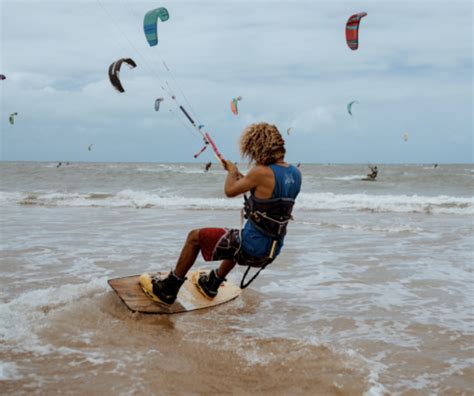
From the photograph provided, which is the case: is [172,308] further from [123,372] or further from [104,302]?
[123,372]

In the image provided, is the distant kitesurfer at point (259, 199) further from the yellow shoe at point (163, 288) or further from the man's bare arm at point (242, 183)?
the yellow shoe at point (163, 288)

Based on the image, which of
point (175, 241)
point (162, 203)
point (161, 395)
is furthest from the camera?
point (162, 203)

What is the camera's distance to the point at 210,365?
3.52 meters

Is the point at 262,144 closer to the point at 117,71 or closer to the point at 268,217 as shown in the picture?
the point at 268,217

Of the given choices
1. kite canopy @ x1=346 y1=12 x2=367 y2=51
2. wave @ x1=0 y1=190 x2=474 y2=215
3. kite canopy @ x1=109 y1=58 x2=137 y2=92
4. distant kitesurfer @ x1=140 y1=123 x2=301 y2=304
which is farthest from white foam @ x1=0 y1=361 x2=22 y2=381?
wave @ x1=0 y1=190 x2=474 y2=215

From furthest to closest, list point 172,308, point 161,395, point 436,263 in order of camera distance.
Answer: point 436,263, point 172,308, point 161,395

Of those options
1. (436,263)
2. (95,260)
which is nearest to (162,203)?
(95,260)

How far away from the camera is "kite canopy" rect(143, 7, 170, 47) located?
26.1 ft

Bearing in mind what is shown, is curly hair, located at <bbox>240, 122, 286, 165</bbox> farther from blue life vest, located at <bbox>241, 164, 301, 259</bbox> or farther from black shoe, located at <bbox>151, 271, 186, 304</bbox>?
black shoe, located at <bbox>151, 271, 186, 304</bbox>

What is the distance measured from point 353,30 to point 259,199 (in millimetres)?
10565

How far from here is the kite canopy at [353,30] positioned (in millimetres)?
13195

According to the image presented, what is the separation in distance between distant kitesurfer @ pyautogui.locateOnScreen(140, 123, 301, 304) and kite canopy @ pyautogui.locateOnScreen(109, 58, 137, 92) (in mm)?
2821

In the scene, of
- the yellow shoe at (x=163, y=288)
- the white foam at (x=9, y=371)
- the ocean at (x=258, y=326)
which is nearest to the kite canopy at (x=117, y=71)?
the ocean at (x=258, y=326)

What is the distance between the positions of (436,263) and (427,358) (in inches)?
151
